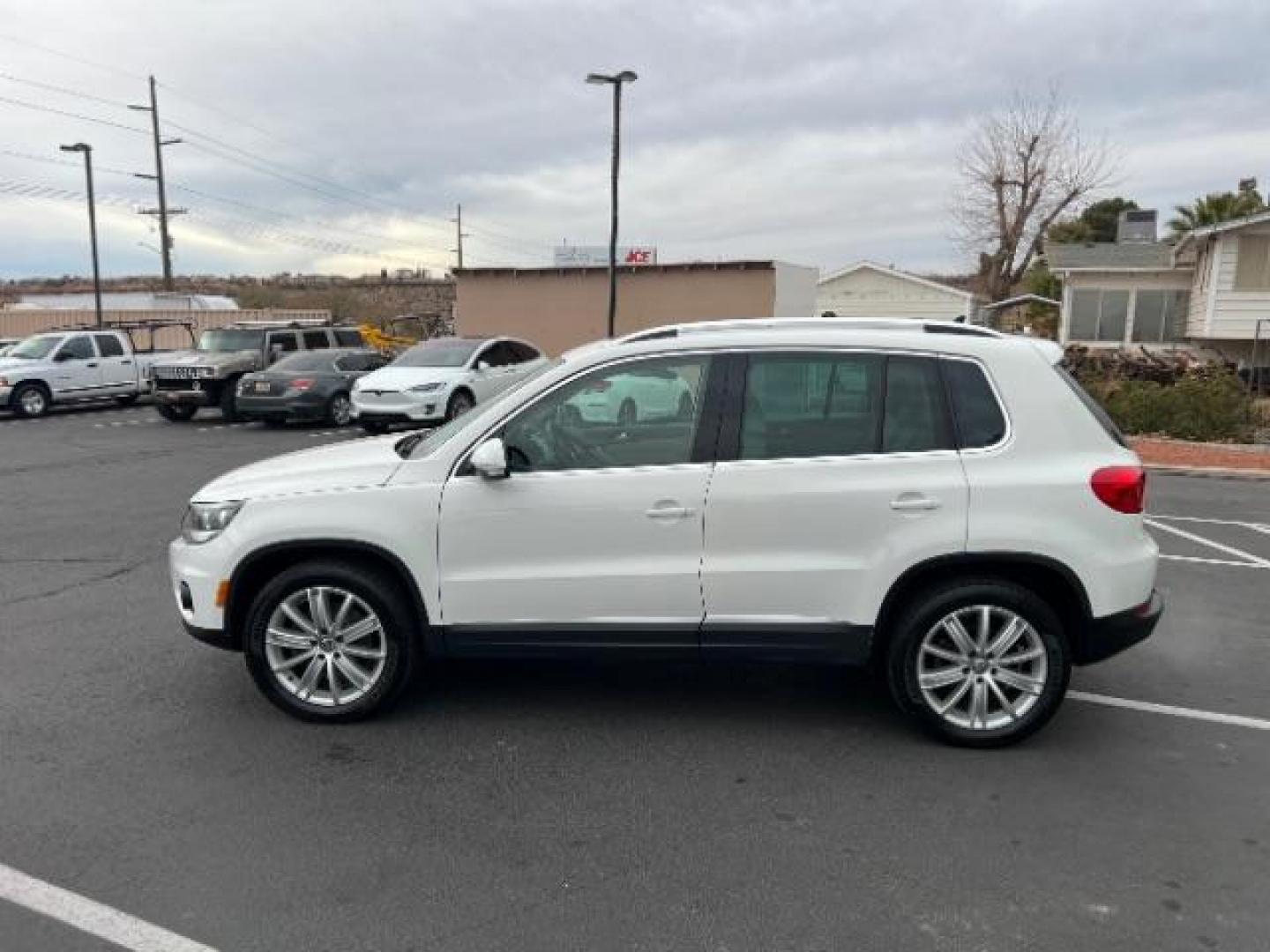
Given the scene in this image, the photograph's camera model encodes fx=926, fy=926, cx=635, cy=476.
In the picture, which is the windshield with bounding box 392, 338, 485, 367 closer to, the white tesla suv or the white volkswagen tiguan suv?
the white tesla suv

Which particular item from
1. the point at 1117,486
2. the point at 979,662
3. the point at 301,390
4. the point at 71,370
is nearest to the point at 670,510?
the point at 979,662

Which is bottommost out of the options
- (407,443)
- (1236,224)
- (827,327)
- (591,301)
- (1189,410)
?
(1189,410)

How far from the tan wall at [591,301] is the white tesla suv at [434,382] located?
Answer: 986 cm

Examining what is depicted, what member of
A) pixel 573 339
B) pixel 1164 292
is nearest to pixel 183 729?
pixel 573 339

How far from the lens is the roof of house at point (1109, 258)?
2705cm

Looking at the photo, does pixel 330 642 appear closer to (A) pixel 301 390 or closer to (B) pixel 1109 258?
(A) pixel 301 390

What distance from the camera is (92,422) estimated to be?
1795 cm

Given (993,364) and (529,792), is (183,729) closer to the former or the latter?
(529,792)

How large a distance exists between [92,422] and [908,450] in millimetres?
18333

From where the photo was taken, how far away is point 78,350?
1969 cm

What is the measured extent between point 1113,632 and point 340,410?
585 inches

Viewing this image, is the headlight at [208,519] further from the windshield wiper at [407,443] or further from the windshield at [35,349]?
the windshield at [35,349]

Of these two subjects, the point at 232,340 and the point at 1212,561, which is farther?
the point at 232,340

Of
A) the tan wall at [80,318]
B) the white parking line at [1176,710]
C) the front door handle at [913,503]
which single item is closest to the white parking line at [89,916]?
Answer: the front door handle at [913,503]
